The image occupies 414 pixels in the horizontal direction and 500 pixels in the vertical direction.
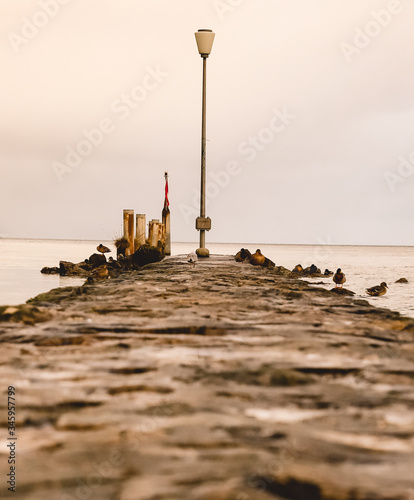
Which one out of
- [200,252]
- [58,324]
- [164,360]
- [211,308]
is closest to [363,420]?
[164,360]

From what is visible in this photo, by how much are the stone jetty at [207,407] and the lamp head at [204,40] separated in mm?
12663

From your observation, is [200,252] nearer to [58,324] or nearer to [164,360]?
[58,324]

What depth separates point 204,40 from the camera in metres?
16.1

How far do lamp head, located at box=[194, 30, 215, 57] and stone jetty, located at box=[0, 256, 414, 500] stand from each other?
41.5ft

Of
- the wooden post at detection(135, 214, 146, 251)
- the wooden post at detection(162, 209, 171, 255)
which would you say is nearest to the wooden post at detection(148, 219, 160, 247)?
the wooden post at detection(135, 214, 146, 251)

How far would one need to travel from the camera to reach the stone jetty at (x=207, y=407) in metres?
1.77

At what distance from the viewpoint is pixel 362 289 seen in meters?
21.4

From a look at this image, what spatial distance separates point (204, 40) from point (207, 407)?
15.0 m

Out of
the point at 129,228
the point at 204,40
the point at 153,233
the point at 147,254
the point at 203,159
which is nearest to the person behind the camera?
the point at 204,40

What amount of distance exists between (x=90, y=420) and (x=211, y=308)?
3.37 metres

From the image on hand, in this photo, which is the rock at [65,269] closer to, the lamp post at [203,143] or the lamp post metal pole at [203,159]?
the lamp post at [203,143]

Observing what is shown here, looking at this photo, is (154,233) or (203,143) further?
(154,233)

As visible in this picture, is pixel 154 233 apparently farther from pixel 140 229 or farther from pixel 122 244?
pixel 122 244

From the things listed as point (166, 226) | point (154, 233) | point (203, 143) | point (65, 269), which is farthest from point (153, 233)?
point (203, 143)
